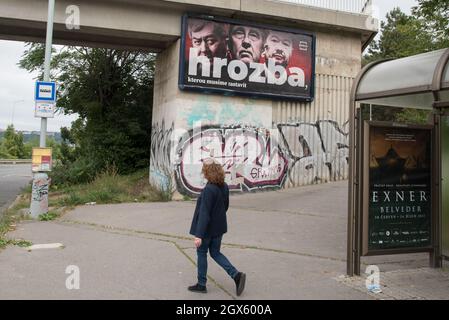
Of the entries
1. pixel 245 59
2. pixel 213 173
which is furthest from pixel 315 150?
pixel 213 173

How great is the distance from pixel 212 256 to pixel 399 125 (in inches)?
120

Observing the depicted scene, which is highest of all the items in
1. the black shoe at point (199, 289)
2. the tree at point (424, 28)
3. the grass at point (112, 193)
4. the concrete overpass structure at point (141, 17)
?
the concrete overpass structure at point (141, 17)

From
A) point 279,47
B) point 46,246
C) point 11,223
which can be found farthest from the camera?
point 279,47

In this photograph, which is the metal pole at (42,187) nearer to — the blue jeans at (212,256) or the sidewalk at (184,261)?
the sidewalk at (184,261)

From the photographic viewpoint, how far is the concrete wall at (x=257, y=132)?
13.5 m

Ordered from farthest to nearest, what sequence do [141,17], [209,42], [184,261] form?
[209,42], [141,17], [184,261]

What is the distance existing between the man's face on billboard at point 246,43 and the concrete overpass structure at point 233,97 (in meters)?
0.46

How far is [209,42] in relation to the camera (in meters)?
13.6

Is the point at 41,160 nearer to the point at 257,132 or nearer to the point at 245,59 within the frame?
the point at 257,132

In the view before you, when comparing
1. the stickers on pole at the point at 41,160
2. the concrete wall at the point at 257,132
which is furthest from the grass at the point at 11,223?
the concrete wall at the point at 257,132

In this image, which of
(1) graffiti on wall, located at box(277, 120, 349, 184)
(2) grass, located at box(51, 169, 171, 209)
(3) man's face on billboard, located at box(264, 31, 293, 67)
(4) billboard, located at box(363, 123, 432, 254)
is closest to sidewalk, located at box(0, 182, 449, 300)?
(4) billboard, located at box(363, 123, 432, 254)

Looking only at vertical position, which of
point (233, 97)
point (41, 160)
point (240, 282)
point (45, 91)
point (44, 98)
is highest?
point (233, 97)
